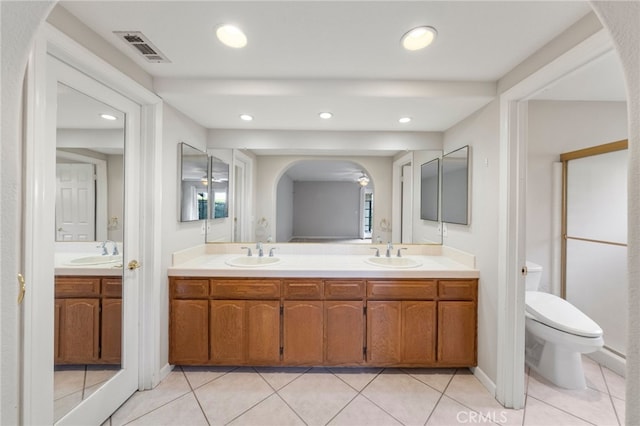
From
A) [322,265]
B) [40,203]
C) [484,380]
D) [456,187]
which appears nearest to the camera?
[40,203]

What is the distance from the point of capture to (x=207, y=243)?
2.58 meters

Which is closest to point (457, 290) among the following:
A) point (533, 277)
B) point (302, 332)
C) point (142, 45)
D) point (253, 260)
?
point (533, 277)

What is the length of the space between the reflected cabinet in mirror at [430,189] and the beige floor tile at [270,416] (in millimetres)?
2021

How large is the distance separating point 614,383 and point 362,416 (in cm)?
194

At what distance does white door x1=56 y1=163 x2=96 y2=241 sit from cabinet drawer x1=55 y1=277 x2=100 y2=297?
22 cm

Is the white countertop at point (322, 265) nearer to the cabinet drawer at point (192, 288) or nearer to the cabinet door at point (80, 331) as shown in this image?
the cabinet drawer at point (192, 288)

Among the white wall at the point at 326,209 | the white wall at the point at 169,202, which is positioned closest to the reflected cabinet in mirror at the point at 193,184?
the white wall at the point at 169,202

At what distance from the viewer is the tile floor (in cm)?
159

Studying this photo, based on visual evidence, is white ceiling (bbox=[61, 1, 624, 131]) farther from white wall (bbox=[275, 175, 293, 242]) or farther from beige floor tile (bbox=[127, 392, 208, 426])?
beige floor tile (bbox=[127, 392, 208, 426])

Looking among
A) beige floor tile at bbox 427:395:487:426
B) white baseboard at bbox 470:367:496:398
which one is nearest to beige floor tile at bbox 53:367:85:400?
beige floor tile at bbox 427:395:487:426

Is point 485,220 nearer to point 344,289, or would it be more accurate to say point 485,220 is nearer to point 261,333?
point 344,289

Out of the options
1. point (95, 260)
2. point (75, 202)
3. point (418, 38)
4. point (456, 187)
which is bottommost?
point (95, 260)

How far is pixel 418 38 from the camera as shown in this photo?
1.36m

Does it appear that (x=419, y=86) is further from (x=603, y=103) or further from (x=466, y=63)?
(x=603, y=103)
